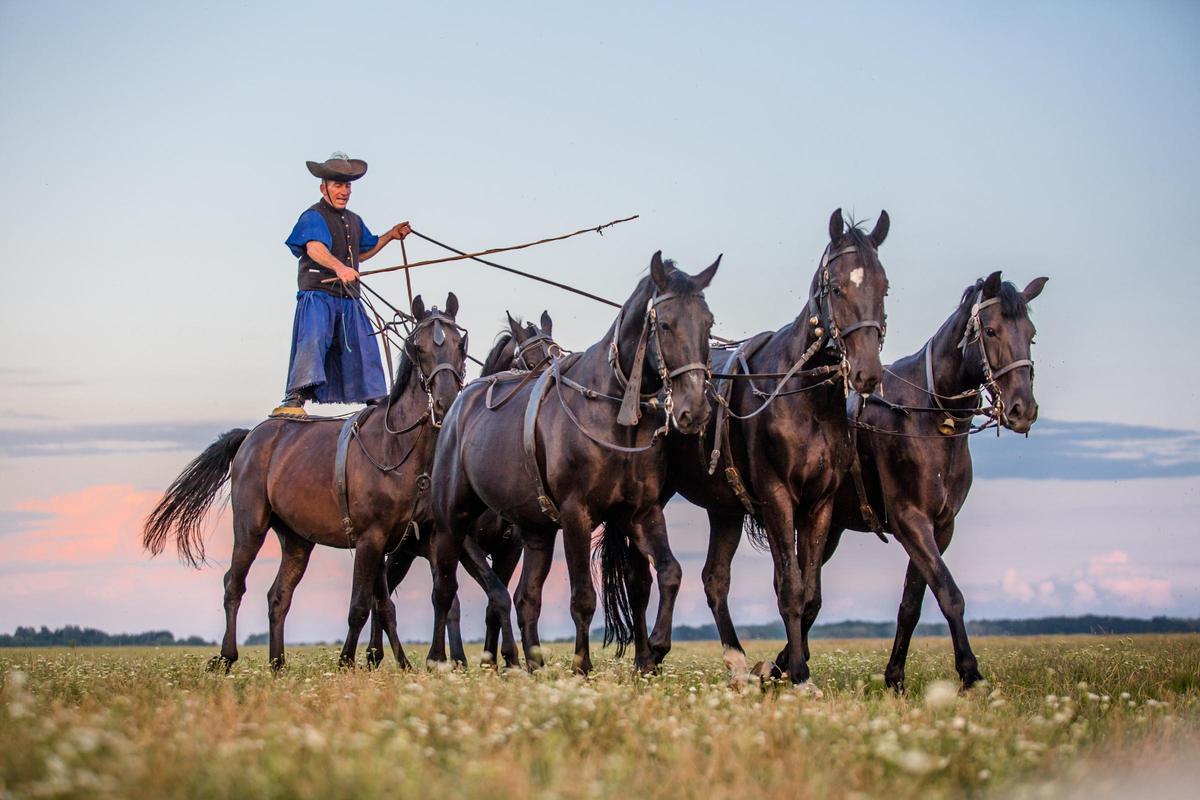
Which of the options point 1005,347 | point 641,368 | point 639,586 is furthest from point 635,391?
point 1005,347

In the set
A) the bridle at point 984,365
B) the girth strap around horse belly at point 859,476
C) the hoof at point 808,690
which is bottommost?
the hoof at point 808,690

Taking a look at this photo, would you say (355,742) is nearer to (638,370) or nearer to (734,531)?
(638,370)

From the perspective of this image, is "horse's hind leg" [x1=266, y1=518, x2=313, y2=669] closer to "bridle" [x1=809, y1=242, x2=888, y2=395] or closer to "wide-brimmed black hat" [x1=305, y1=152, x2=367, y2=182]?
"wide-brimmed black hat" [x1=305, y1=152, x2=367, y2=182]

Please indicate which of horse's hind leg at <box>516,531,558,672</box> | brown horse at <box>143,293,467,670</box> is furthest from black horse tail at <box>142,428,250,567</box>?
horse's hind leg at <box>516,531,558,672</box>

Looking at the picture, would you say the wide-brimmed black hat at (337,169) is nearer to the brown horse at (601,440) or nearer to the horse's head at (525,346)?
the horse's head at (525,346)

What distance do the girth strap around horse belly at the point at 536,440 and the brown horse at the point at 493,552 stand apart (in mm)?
880

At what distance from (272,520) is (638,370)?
6.16 metres

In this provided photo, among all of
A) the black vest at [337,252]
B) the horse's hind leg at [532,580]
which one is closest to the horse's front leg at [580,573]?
the horse's hind leg at [532,580]

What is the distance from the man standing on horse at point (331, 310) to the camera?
45.2 ft

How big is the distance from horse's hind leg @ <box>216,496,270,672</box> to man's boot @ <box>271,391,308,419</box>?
94 cm

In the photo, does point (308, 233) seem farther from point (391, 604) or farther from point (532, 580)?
point (532, 580)

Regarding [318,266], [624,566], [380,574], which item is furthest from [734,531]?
[318,266]

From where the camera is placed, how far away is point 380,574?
521 inches

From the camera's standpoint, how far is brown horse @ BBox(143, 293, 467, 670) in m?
12.3
